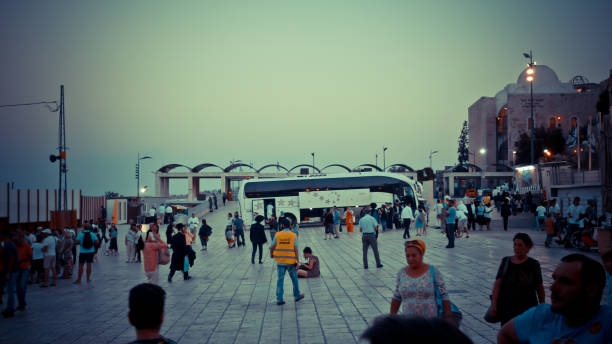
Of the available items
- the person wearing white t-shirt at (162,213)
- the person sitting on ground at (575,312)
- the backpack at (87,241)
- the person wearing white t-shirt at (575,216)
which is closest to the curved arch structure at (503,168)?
the person wearing white t-shirt at (162,213)

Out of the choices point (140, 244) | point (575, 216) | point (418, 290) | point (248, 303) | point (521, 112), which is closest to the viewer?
point (418, 290)

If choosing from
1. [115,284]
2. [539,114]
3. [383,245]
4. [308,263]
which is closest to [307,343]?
[308,263]

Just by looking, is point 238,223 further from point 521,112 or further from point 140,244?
point 521,112

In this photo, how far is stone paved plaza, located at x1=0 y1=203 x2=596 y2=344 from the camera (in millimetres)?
7020

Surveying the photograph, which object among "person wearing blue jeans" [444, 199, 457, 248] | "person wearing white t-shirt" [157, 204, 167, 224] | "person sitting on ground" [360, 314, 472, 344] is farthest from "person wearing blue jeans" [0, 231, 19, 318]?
"person wearing white t-shirt" [157, 204, 167, 224]

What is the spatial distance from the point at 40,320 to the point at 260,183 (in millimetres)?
26169

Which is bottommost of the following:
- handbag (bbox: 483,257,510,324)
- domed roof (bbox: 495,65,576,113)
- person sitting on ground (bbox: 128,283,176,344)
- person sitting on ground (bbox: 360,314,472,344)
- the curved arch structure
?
handbag (bbox: 483,257,510,324)

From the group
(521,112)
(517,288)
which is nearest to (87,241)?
(517,288)

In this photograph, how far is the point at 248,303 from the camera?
9.27m

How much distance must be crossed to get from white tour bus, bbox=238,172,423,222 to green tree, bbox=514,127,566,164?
30386 millimetres

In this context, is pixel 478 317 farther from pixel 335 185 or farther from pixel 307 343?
pixel 335 185

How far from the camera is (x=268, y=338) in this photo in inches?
263

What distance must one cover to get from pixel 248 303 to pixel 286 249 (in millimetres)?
1287

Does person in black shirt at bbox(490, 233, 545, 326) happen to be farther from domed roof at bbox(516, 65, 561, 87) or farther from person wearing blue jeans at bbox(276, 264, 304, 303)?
domed roof at bbox(516, 65, 561, 87)
